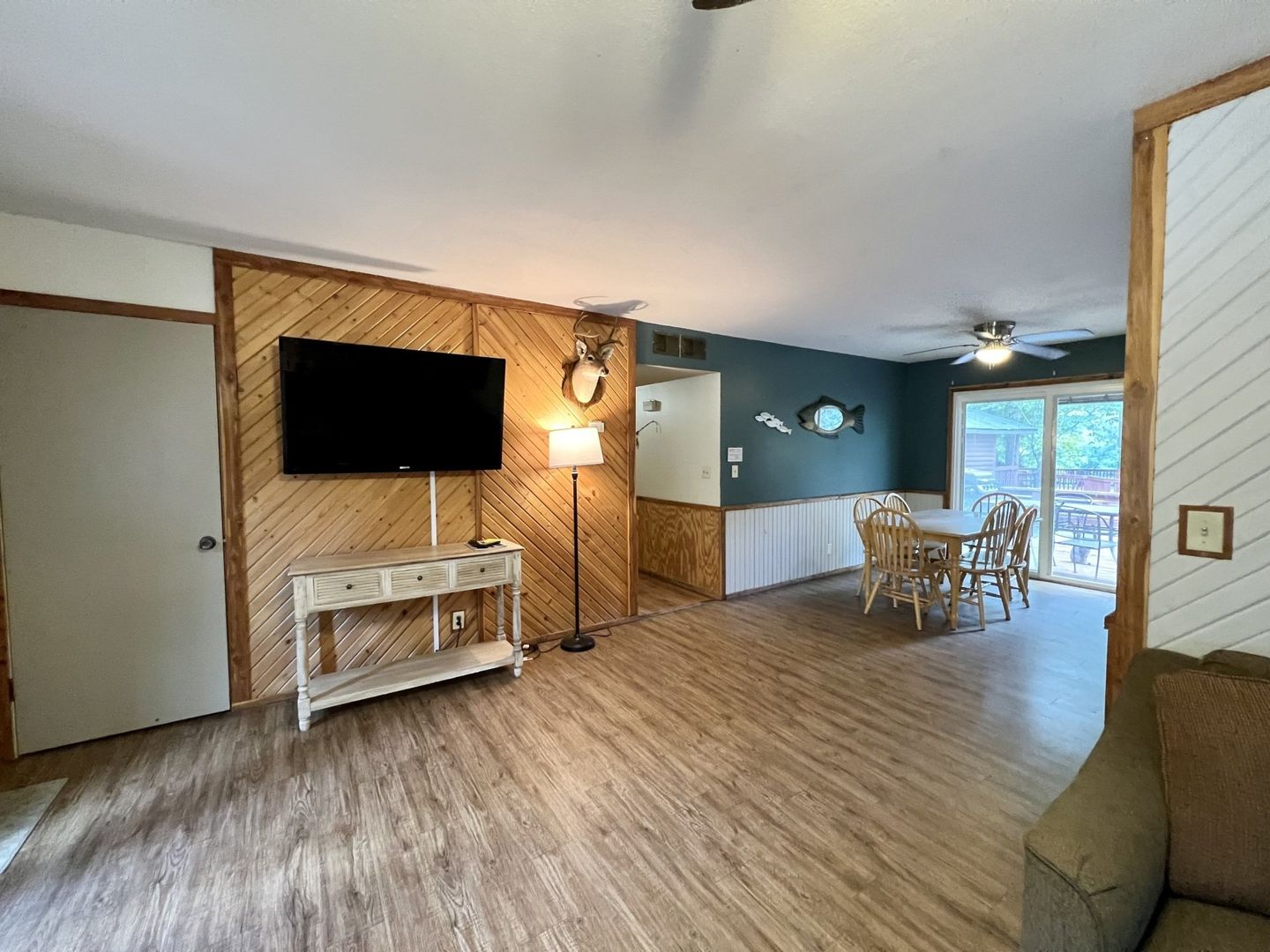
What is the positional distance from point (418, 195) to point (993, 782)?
3426 millimetres

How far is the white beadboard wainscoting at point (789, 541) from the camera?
4.80 metres

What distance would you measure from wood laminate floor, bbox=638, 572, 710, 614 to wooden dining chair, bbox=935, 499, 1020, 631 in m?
2.14

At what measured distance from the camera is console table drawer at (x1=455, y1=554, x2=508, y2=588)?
2891 millimetres

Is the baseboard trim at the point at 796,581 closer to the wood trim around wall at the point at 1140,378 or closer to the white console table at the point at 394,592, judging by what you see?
the white console table at the point at 394,592

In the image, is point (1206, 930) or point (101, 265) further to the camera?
point (101, 265)

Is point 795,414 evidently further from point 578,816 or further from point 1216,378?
point 578,816

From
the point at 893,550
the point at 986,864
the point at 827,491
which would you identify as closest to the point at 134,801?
the point at 986,864

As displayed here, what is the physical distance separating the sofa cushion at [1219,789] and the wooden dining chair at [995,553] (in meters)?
3.17

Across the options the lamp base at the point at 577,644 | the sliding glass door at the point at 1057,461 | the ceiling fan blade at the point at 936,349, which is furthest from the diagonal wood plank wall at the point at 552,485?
the sliding glass door at the point at 1057,461

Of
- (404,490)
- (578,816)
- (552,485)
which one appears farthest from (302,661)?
(552,485)

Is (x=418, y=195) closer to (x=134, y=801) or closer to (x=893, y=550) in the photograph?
(x=134, y=801)

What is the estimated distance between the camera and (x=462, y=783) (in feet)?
6.93

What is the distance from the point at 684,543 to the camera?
514 centimetres

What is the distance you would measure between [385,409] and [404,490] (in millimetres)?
532
